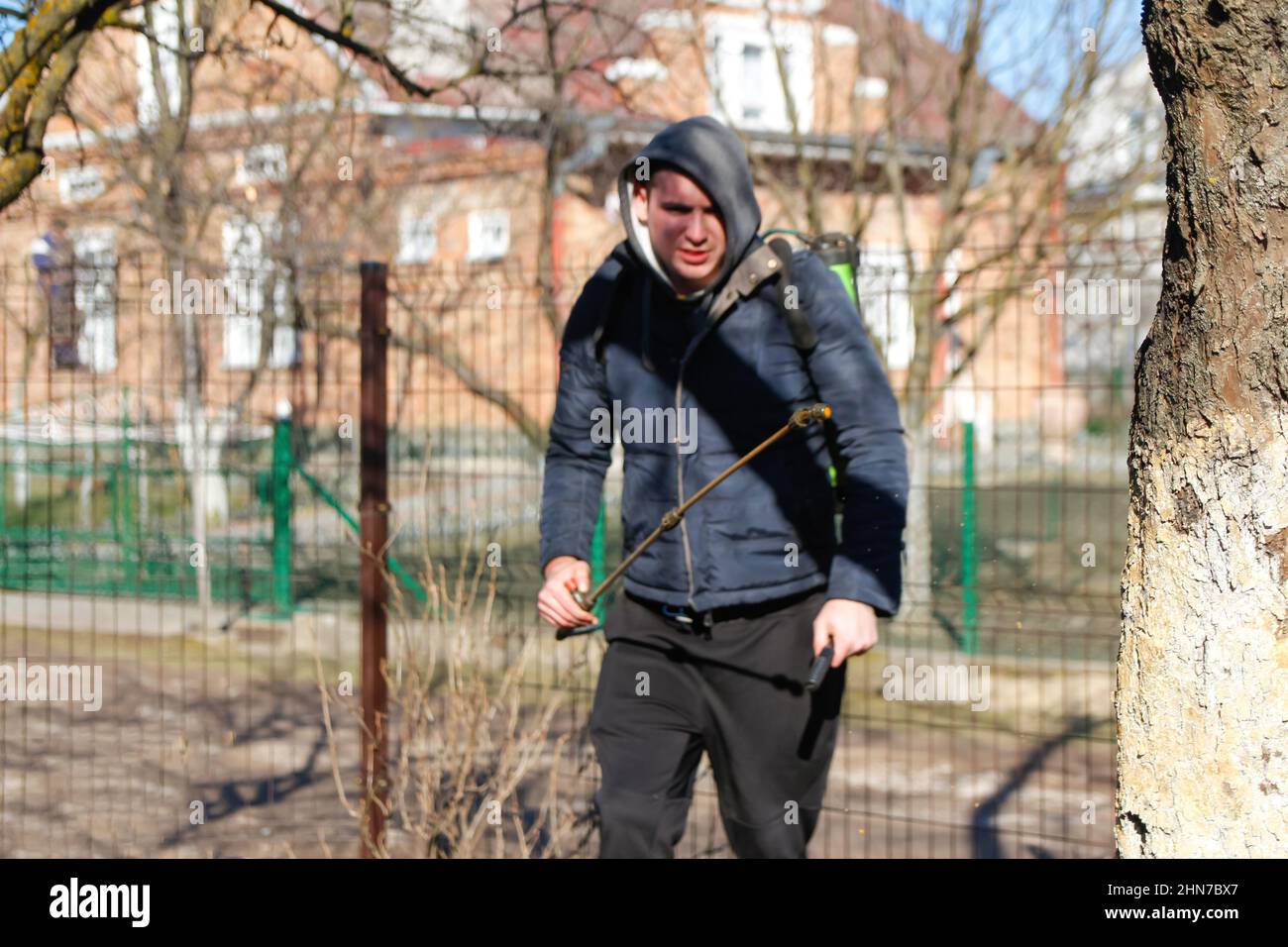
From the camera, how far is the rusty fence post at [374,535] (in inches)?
191

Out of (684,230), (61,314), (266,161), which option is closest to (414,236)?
(266,161)

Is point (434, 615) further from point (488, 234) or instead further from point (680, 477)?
point (488, 234)

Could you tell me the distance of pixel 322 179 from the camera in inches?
427

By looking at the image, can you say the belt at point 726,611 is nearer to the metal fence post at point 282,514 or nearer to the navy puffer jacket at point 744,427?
the navy puffer jacket at point 744,427

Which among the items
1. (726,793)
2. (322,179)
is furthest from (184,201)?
(726,793)

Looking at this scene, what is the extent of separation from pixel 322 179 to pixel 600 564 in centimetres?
480

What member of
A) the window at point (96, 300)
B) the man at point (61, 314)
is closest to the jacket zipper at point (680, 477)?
the window at point (96, 300)

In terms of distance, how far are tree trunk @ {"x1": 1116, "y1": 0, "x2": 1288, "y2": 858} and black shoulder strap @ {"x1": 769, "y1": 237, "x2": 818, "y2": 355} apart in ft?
3.67

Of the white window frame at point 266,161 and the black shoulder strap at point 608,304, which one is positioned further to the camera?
the white window frame at point 266,161

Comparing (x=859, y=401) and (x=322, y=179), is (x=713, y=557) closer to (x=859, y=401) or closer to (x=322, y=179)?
(x=859, y=401)

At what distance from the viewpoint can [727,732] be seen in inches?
133

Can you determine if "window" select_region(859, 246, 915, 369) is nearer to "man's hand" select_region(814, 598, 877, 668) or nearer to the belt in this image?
the belt

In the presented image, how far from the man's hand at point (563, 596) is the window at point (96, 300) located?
2.73m

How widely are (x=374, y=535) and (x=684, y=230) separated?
2.05m
